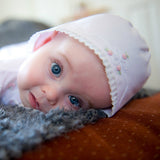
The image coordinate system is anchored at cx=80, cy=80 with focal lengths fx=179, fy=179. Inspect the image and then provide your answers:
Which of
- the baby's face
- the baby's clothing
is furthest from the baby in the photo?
the baby's clothing

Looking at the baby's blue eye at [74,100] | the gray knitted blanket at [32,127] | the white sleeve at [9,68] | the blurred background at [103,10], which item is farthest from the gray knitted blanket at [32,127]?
the blurred background at [103,10]

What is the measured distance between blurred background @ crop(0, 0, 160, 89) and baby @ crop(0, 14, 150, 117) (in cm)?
129

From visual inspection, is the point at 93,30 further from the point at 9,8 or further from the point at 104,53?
the point at 9,8

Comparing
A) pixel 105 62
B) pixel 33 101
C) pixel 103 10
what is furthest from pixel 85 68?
pixel 103 10

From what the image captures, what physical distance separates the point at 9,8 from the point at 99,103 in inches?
101

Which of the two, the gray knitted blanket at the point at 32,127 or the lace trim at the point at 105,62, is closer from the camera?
the gray knitted blanket at the point at 32,127

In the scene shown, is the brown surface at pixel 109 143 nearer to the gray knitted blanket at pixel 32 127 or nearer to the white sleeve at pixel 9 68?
the gray knitted blanket at pixel 32 127

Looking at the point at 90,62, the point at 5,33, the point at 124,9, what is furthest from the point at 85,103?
the point at 124,9

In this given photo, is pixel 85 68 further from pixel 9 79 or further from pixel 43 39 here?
pixel 9 79

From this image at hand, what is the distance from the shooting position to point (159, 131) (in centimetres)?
43

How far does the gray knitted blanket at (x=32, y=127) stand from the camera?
1.00ft

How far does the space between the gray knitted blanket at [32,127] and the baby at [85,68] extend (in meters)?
0.08

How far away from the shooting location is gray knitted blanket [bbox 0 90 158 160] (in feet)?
1.00

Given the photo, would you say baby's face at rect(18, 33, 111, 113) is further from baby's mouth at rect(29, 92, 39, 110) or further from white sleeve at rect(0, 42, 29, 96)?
white sleeve at rect(0, 42, 29, 96)
